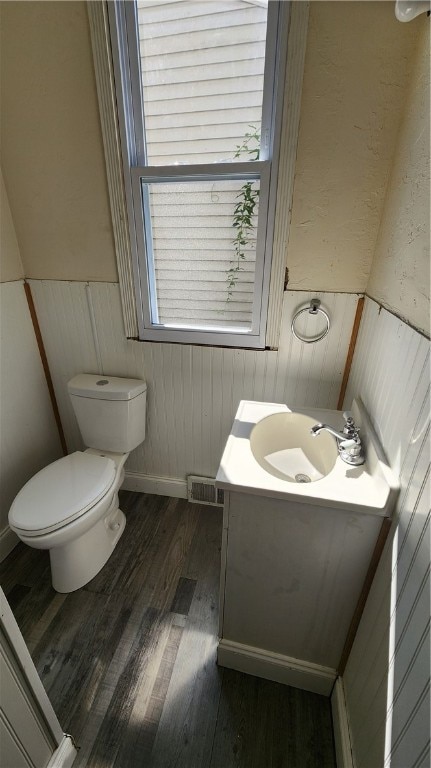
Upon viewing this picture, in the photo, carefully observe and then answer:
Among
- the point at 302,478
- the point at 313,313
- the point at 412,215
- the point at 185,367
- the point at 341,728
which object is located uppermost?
the point at 412,215

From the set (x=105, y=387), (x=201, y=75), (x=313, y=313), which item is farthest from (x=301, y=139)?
(x=105, y=387)

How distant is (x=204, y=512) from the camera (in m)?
1.75

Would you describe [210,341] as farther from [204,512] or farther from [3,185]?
[3,185]

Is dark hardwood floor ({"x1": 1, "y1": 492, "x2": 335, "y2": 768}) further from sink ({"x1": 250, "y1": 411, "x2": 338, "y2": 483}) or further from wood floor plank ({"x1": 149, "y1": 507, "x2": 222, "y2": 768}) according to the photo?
sink ({"x1": 250, "y1": 411, "x2": 338, "y2": 483})

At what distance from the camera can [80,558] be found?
134 cm

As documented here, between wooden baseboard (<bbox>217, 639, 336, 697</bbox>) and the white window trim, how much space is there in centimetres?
111

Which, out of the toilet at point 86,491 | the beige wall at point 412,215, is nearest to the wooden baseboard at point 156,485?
the toilet at point 86,491

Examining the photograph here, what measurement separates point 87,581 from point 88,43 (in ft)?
6.66

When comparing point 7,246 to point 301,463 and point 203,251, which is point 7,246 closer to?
point 203,251

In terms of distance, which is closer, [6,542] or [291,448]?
[291,448]

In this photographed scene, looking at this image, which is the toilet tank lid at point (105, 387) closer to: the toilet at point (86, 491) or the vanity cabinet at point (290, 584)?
the toilet at point (86, 491)

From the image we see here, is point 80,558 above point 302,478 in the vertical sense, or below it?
below

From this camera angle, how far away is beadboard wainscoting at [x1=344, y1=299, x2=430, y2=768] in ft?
1.83

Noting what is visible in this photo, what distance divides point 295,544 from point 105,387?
1044 millimetres
